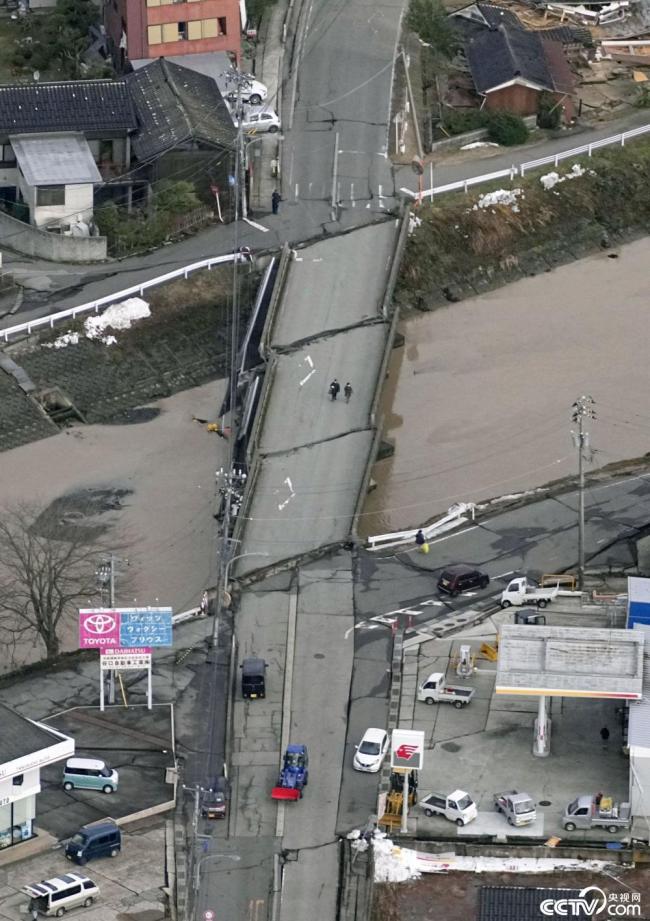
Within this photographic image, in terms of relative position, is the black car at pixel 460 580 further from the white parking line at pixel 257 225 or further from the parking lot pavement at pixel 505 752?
the white parking line at pixel 257 225

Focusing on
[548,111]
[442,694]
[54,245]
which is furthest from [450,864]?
[548,111]

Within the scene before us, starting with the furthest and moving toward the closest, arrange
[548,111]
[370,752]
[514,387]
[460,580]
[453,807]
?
[548,111] → [514,387] → [460,580] → [370,752] → [453,807]

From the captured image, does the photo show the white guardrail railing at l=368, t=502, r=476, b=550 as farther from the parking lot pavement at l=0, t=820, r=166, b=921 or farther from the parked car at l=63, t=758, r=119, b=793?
the parking lot pavement at l=0, t=820, r=166, b=921

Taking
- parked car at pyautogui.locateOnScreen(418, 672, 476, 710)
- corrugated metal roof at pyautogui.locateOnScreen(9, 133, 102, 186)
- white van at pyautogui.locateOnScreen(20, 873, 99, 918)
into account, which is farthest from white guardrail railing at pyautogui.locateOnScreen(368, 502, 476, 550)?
corrugated metal roof at pyautogui.locateOnScreen(9, 133, 102, 186)

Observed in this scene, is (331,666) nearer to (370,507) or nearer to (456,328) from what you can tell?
(370,507)

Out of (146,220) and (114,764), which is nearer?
(114,764)

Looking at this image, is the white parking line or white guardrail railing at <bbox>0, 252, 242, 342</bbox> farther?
the white parking line

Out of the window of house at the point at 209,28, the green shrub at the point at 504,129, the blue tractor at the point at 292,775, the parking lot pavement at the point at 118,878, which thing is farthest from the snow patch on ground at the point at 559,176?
the parking lot pavement at the point at 118,878

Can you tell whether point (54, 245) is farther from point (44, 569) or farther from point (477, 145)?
point (44, 569)
